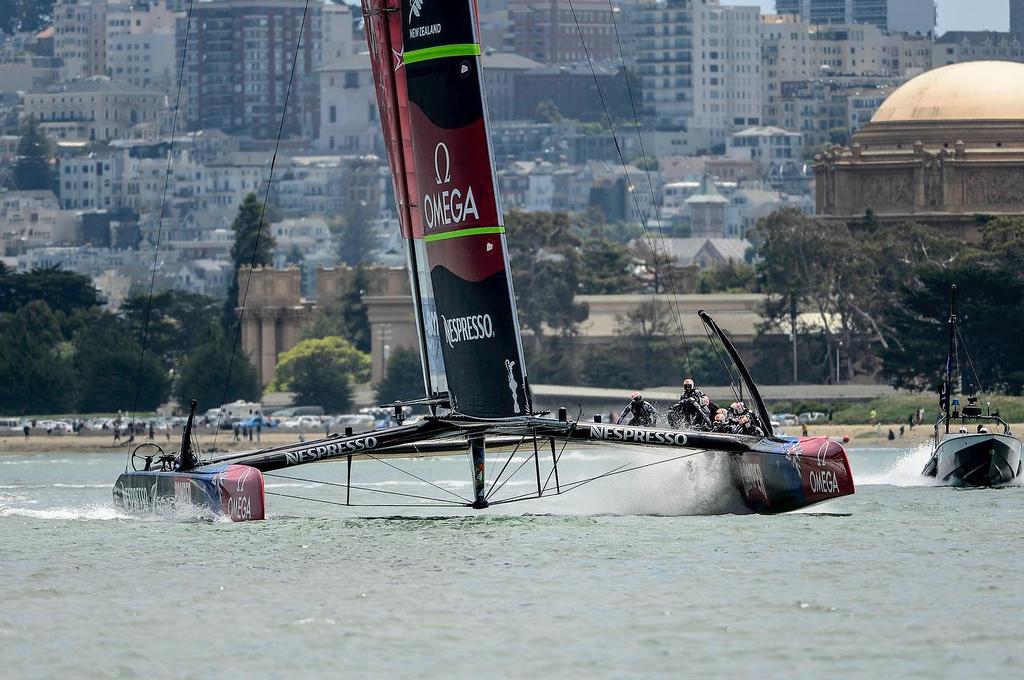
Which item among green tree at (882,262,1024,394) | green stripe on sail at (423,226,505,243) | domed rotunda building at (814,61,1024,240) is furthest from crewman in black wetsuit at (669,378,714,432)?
domed rotunda building at (814,61,1024,240)

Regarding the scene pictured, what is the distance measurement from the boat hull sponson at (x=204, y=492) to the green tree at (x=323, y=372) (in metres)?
70.7

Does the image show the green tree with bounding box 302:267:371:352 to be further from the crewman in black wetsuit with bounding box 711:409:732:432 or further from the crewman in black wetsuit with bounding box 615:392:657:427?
the crewman in black wetsuit with bounding box 615:392:657:427

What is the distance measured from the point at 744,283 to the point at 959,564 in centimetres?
8814

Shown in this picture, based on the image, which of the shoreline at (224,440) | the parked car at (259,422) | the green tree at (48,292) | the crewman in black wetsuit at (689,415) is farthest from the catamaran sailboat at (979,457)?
the green tree at (48,292)

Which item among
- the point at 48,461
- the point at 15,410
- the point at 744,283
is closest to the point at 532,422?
the point at 48,461

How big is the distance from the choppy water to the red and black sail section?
6.47 ft

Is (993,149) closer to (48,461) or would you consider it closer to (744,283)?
(744,283)

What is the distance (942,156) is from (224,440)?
29956 millimetres

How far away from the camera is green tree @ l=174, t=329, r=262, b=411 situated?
9581cm

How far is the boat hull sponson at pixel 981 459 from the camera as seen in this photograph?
41875 mm

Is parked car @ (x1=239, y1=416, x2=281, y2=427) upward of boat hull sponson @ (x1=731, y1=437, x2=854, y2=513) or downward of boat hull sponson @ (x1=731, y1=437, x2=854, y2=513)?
downward

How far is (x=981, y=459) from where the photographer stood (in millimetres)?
41906

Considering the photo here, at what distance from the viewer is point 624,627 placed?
27219mm

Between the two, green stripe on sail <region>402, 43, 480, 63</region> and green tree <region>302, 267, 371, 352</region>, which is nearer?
green stripe on sail <region>402, 43, 480, 63</region>
